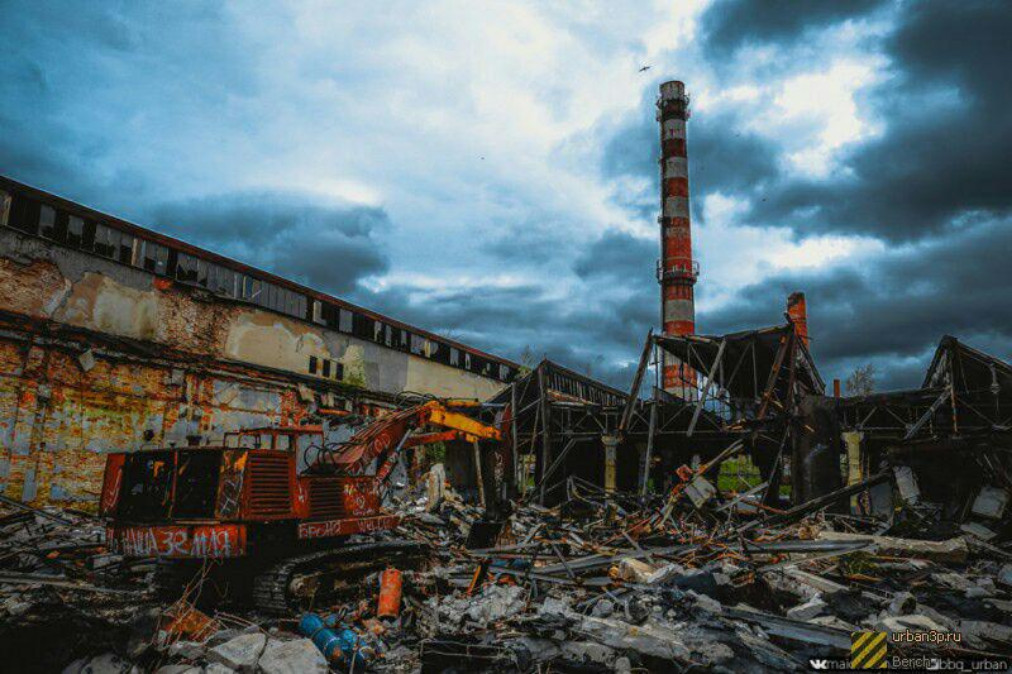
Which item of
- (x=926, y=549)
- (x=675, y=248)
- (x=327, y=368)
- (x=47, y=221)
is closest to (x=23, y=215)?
(x=47, y=221)

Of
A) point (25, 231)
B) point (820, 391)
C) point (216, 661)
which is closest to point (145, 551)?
point (216, 661)

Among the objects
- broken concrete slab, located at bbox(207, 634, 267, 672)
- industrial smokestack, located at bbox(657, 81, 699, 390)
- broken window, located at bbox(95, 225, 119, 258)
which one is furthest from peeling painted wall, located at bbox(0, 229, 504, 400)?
industrial smokestack, located at bbox(657, 81, 699, 390)

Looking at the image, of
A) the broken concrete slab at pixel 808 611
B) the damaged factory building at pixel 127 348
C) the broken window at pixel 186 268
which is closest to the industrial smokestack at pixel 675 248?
the damaged factory building at pixel 127 348

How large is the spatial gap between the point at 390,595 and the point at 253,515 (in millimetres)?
2143

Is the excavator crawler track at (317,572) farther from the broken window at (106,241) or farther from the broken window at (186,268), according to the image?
the broken window at (186,268)

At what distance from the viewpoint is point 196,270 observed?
64.9 feet

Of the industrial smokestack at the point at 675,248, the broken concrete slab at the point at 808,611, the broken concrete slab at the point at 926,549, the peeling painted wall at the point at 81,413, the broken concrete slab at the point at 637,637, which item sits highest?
the industrial smokestack at the point at 675,248

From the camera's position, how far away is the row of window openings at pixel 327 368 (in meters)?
23.5

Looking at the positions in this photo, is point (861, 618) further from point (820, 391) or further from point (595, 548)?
point (820, 391)

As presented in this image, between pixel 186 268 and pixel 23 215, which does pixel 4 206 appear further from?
pixel 186 268

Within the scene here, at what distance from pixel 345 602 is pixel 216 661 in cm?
359

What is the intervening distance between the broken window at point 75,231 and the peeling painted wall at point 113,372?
372mm

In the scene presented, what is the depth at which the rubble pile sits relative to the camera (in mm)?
5762

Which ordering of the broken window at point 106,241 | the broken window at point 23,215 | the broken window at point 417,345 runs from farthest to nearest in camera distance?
the broken window at point 417,345 < the broken window at point 106,241 < the broken window at point 23,215
